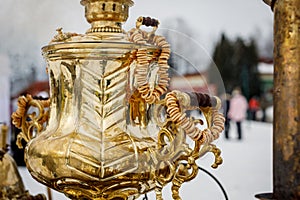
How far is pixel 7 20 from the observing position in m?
1.34

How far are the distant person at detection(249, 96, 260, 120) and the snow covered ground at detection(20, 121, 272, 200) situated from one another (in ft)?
0.10

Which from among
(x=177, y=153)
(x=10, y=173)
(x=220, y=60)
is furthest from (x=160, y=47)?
(x=220, y=60)

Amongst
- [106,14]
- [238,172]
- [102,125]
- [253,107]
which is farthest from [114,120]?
[253,107]

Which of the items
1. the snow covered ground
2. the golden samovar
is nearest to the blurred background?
the snow covered ground

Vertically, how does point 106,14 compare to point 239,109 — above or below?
above

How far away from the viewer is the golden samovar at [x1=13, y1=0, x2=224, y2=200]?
70cm

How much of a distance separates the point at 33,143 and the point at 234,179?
732 millimetres

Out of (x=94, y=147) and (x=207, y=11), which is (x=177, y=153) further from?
(x=207, y=11)

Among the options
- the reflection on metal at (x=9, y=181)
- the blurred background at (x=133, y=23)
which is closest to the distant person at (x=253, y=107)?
the blurred background at (x=133, y=23)

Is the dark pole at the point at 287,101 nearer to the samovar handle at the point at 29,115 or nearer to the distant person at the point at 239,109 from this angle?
the samovar handle at the point at 29,115

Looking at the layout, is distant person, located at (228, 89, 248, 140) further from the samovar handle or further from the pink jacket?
the samovar handle

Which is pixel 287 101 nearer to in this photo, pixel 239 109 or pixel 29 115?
pixel 29 115

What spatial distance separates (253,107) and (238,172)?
444mm

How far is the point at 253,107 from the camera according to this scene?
72.1 inches
